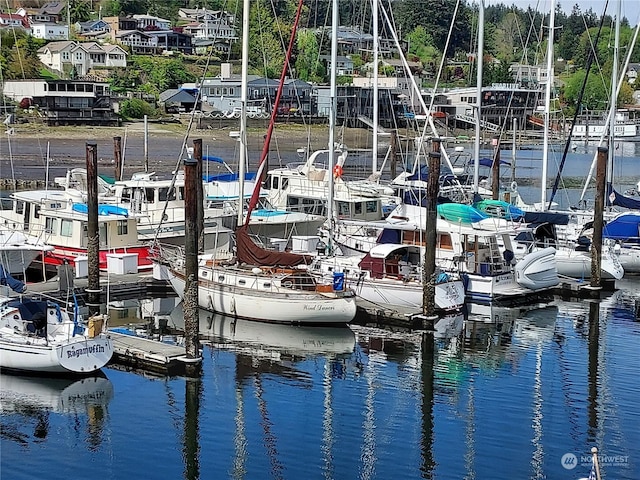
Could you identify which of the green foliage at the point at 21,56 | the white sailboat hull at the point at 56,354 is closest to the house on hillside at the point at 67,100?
the green foliage at the point at 21,56

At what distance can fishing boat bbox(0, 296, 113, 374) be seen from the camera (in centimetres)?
2592

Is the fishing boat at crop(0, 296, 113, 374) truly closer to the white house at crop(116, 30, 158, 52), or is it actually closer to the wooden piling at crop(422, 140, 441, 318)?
the wooden piling at crop(422, 140, 441, 318)

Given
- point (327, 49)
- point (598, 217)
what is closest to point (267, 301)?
point (598, 217)

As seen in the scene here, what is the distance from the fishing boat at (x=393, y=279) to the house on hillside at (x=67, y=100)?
72.2 metres

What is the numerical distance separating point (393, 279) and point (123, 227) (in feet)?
35.8

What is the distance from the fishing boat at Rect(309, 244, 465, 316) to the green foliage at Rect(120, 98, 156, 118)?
77574 mm

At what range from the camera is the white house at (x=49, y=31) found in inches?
5851

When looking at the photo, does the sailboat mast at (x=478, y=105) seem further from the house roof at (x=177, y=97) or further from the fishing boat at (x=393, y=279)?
the house roof at (x=177, y=97)

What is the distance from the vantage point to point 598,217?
127ft

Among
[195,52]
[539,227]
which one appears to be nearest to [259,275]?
[539,227]

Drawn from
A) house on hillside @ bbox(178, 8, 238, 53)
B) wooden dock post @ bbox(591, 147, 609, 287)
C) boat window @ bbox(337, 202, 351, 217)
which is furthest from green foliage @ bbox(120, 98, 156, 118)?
wooden dock post @ bbox(591, 147, 609, 287)

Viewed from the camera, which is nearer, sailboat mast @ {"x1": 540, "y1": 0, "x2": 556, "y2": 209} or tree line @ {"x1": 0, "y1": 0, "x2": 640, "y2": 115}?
sailboat mast @ {"x1": 540, "y1": 0, "x2": 556, "y2": 209}

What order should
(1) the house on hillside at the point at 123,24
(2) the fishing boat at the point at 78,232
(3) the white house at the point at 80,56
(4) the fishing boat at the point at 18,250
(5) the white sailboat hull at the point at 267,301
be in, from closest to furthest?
(5) the white sailboat hull at the point at 267,301 → (4) the fishing boat at the point at 18,250 → (2) the fishing boat at the point at 78,232 → (3) the white house at the point at 80,56 → (1) the house on hillside at the point at 123,24
